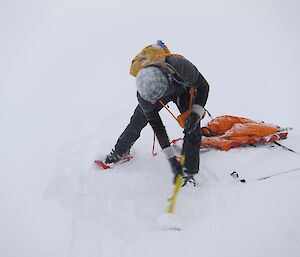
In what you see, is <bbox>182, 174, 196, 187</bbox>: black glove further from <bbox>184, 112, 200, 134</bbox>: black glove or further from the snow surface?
<bbox>184, 112, 200, 134</bbox>: black glove

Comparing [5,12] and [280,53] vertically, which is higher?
[5,12]

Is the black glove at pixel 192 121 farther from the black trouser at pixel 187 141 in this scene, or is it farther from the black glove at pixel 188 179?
the black glove at pixel 188 179

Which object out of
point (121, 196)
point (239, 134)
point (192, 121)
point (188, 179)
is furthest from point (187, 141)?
point (239, 134)

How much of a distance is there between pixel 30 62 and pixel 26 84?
20.3ft

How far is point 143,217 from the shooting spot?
2244mm

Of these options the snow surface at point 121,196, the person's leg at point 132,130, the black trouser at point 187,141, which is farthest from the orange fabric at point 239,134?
the person's leg at point 132,130

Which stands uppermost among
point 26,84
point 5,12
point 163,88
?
point 5,12

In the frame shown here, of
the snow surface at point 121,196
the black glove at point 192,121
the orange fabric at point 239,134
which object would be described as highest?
the black glove at point 192,121

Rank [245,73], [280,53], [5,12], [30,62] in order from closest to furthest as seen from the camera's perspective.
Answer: [245,73]
[30,62]
[280,53]
[5,12]

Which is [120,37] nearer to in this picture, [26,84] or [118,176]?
[26,84]

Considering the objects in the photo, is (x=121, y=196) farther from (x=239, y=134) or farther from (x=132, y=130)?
(x=239, y=134)

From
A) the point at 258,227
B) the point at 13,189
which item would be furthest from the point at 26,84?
the point at 258,227

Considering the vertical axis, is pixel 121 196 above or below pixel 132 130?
below

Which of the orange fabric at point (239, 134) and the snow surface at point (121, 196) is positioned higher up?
the orange fabric at point (239, 134)
